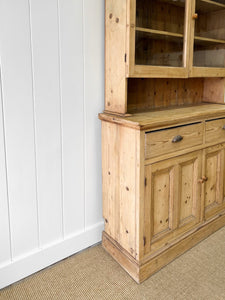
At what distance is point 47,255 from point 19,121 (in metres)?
0.80

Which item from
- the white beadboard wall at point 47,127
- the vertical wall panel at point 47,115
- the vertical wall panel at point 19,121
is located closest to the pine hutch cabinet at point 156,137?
the white beadboard wall at point 47,127

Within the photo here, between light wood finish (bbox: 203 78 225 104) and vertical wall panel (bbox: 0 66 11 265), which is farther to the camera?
light wood finish (bbox: 203 78 225 104)

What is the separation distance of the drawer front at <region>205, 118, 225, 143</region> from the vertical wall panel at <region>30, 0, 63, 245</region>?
36.7 inches

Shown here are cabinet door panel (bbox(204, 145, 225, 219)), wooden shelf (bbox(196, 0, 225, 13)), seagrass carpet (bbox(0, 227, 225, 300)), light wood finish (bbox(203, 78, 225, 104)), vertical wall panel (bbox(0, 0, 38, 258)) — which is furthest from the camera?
light wood finish (bbox(203, 78, 225, 104))

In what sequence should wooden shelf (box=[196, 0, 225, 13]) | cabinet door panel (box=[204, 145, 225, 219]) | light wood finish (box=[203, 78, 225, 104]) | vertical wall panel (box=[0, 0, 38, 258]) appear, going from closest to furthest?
vertical wall panel (box=[0, 0, 38, 258]), wooden shelf (box=[196, 0, 225, 13]), cabinet door panel (box=[204, 145, 225, 219]), light wood finish (box=[203, 78, 225, 104])

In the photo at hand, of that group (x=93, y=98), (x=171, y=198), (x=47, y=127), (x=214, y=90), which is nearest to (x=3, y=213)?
(x=47, y=127)

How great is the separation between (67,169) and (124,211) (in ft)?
1.35

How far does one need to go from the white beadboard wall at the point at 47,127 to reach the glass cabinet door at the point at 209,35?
0.61 metres

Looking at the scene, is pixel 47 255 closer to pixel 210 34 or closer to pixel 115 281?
pixel 115 281

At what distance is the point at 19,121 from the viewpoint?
143 centimetres

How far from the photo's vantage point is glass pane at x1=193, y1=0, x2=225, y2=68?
1788 millimetres

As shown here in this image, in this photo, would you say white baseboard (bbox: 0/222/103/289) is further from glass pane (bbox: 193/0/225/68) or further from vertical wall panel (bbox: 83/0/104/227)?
glass pane (bbox: 193/0/225/68)

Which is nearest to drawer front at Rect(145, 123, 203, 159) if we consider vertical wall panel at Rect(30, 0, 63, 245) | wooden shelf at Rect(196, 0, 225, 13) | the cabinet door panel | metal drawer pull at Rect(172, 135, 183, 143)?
metal drawer pull at Rect(172, 135, 183, 143)

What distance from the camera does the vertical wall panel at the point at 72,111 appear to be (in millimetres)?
1521
